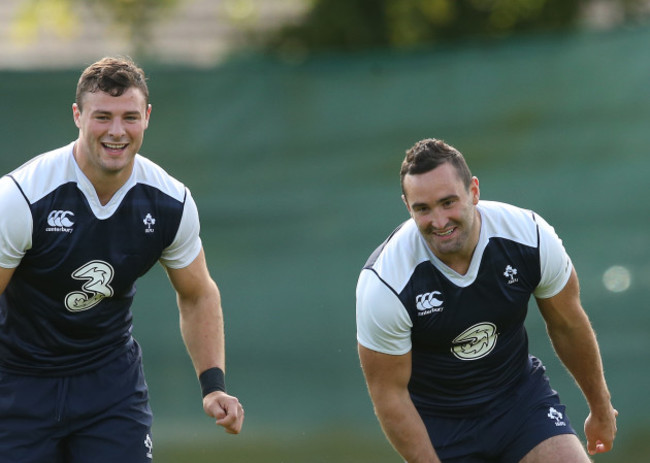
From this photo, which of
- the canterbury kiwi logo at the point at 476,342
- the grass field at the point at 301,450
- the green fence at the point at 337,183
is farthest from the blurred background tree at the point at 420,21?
the canterbury kiwi logo at the point at 476,342

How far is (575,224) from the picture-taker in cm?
725

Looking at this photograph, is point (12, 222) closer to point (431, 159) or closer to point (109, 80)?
point (109, 80)

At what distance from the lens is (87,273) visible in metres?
4.35

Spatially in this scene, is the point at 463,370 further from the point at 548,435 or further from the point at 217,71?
the point at 217,71

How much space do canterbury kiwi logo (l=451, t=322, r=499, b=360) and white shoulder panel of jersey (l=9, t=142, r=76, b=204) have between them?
70.7 inches

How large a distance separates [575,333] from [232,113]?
3.60 m

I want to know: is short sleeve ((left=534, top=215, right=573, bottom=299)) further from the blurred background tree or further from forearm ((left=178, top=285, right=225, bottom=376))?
the blurred background tree

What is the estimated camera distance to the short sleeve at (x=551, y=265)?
4.52 metres

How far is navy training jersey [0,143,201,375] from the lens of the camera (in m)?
4.25

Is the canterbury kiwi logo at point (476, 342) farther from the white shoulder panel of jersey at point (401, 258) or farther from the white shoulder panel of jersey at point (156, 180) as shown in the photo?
the white shoulder panel of jersey at point (156, 180)

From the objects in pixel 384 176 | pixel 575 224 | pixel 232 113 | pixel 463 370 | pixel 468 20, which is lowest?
pixel 463 370

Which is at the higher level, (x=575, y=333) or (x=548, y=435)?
(x=575, y=333)

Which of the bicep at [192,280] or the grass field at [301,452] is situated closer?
the bicep at [192,280]

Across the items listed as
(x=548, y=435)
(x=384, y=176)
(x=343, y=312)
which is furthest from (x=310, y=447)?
(x=548, y=435)
